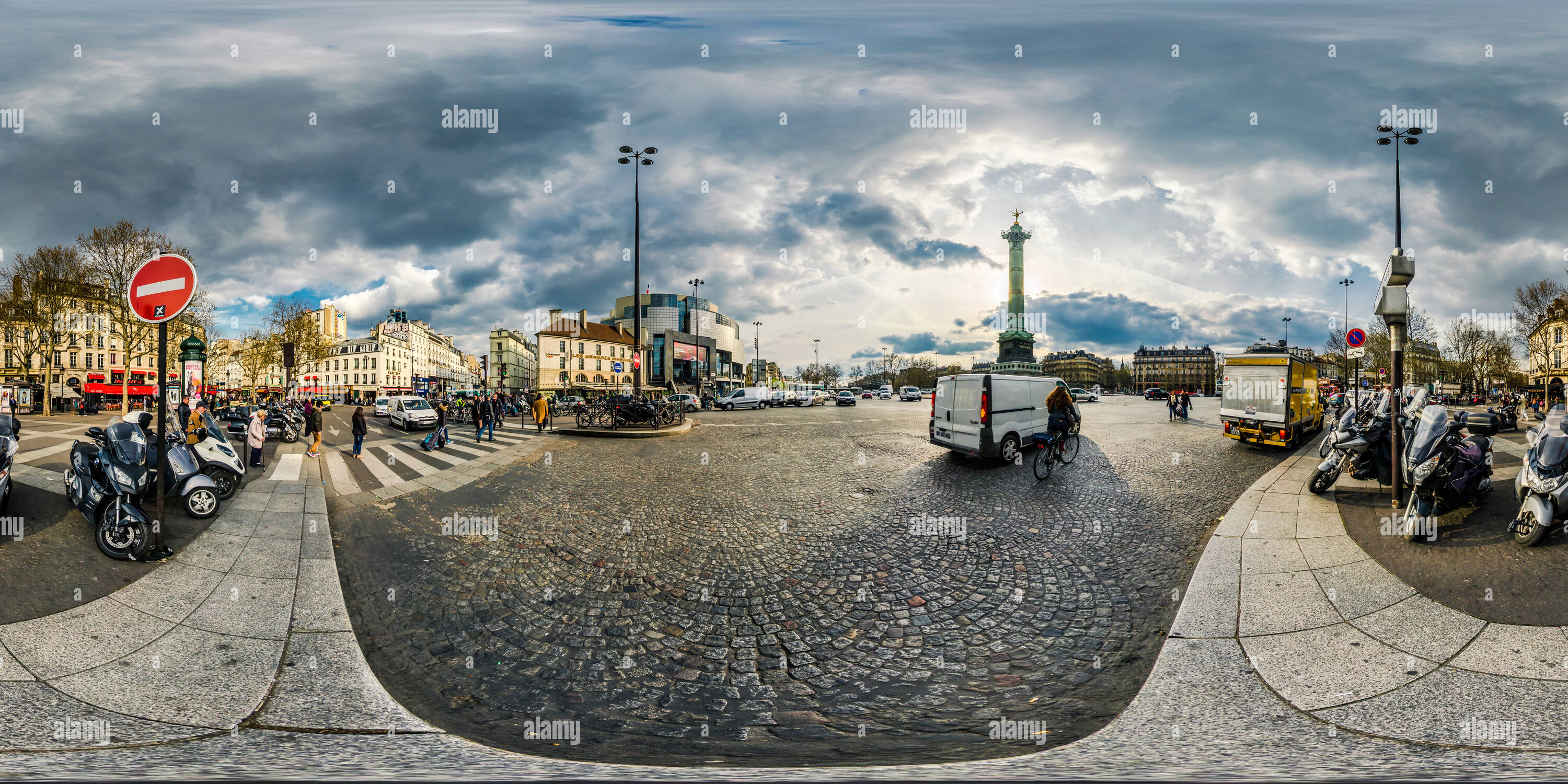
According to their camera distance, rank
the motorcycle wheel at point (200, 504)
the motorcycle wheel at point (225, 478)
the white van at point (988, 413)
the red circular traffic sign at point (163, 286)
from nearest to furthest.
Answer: the red circular traffic sign at point (163, 286) → the motorcycle wheel at point (200, 504) → the motorcycle wheel at point (225, 478) → the white van at point (988, 413)

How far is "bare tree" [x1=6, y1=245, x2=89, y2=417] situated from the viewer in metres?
15.3

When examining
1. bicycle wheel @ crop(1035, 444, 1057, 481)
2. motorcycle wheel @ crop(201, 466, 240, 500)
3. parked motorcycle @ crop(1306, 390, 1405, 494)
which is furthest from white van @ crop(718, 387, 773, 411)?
parked motorcycle @ crop(1306, 390, 1405, 494)

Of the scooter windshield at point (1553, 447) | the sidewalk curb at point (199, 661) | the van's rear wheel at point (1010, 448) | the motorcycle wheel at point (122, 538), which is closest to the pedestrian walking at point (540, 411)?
the motorcycle wheel at point (122, 538)

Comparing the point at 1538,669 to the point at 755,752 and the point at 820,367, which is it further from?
the point at 820,367

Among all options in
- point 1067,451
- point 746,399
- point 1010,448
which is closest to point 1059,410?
point 1067,451

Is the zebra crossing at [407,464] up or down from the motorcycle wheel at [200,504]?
Result: down

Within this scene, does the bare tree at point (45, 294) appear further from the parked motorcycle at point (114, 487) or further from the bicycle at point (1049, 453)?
the bicycle at point (1049, 453)

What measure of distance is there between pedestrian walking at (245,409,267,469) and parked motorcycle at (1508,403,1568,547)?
13.0 m

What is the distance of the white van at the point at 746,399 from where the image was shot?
39.6m

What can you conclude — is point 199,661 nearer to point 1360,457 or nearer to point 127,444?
point 127,444

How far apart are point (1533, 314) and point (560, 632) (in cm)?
4908

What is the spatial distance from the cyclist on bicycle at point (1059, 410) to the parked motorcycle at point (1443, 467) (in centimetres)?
529

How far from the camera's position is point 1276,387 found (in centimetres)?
1321

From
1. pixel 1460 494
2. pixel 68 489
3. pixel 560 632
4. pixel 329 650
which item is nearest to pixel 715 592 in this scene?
pixel 560 632
